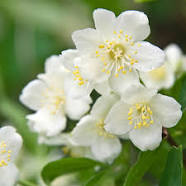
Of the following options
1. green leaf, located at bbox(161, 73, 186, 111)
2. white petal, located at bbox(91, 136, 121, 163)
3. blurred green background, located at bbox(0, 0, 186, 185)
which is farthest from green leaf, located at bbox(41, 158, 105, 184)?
blurred green background, located at bbox(0, 0, 186, 185)

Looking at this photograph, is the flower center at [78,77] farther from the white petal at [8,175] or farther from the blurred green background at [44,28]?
the blurred green background at [44,28]

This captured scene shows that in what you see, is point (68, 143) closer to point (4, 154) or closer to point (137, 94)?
point (4, 154)

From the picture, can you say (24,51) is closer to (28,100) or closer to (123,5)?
(123,5)

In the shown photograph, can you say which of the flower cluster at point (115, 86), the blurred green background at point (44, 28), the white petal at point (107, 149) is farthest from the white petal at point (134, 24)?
the blurred green background at point (44, 28)

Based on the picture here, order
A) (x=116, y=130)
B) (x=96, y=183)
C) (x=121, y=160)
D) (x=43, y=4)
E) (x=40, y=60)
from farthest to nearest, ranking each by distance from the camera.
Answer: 1. (x=43, y=4)
2. (x=40, y=60)
3. (x=121, y=160)
4. (x=96, y=183)
5. (x=116, y=130)

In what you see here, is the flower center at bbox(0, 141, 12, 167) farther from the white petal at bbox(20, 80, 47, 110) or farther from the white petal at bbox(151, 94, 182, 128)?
the white petal at bbox(151, 94, 182, 128)

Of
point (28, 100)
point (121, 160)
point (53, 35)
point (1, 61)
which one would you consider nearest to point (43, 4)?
point (53, 35)

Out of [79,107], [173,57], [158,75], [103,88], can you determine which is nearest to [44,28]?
[173,57]
